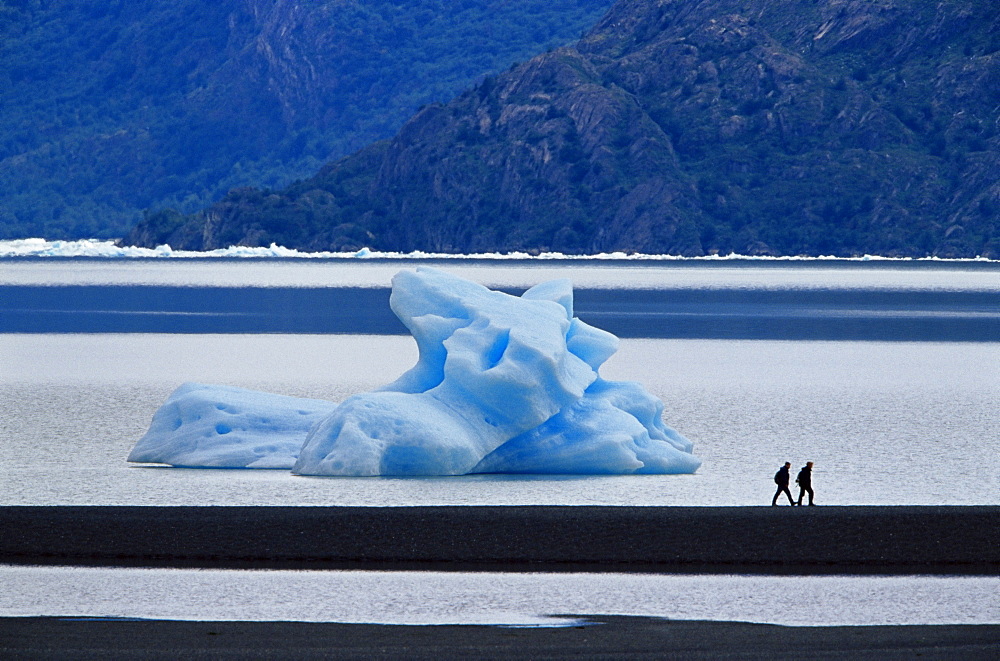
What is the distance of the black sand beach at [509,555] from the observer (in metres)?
15.1

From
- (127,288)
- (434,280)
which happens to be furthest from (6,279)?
→ (434,280)

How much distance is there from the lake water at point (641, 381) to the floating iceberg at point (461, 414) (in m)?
0.49

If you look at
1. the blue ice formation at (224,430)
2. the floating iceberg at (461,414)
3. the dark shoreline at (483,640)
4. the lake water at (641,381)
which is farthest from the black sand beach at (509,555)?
the blue ice formation at (224,430)

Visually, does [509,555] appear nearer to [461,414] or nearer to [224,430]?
[461,414]

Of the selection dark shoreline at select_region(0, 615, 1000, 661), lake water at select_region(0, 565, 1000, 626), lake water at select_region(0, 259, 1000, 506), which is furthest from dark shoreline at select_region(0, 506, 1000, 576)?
dark shoreline at select_region(0, 615, 1000, 661)

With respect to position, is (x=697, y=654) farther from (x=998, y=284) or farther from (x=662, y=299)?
(x=998, y=284)

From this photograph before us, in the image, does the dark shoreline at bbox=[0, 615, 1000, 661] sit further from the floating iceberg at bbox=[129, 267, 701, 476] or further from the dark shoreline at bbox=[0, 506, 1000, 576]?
the floating iceberg at bbox=[129, 267, 701, 476]

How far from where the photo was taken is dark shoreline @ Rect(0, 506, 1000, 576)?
2022 cm

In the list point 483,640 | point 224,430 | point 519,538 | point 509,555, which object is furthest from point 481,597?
point 224,430

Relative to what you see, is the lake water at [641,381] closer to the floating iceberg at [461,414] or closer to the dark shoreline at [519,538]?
the floating iceberg at [461,414]

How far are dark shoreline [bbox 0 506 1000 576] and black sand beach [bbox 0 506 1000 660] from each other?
3cm

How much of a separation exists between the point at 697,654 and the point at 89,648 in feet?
18.9

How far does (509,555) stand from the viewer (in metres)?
20.5

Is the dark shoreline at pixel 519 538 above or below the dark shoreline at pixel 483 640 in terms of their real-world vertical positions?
above
